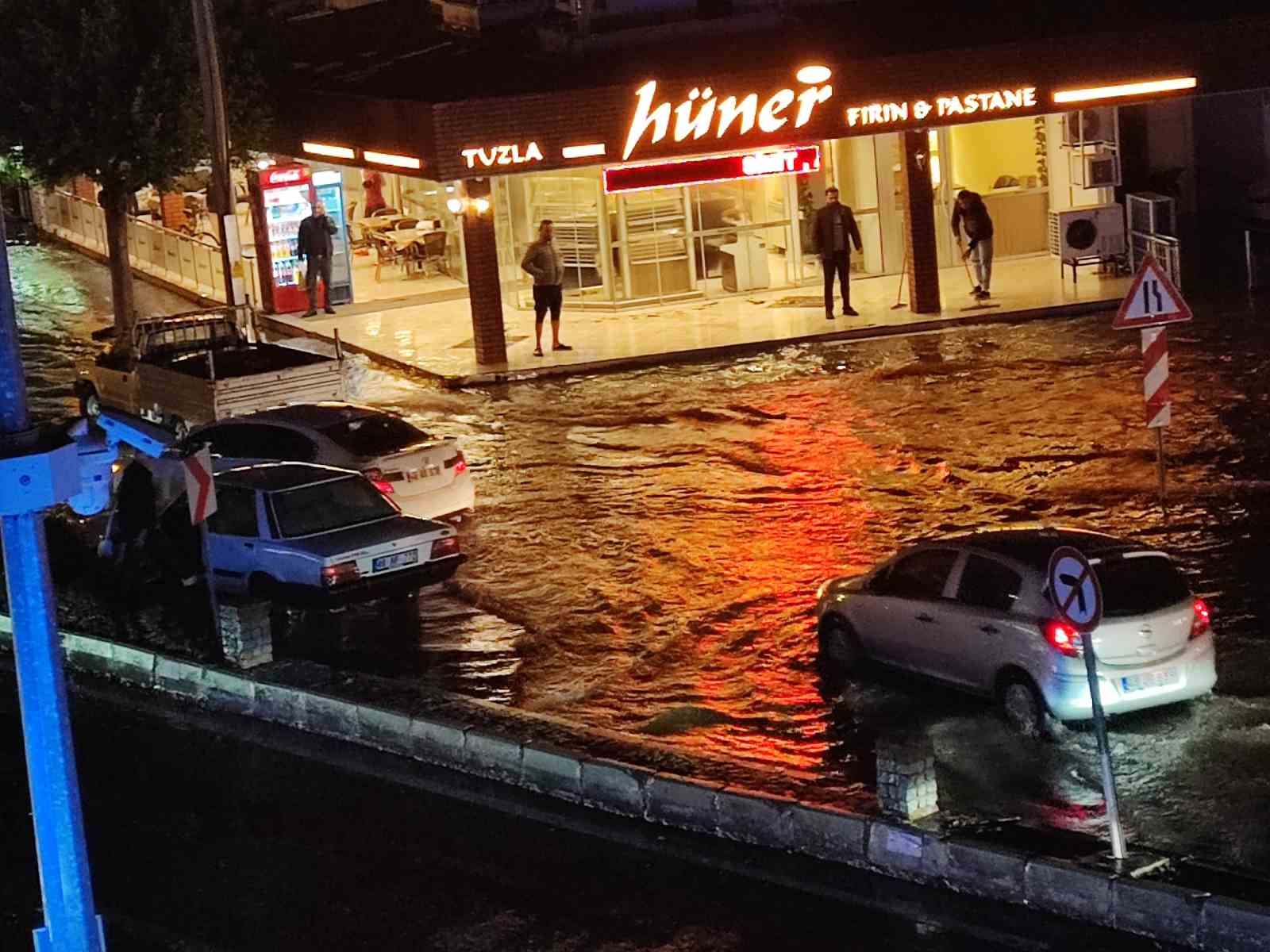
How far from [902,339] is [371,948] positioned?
66.9 ft

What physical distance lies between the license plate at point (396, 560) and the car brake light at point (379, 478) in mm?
2282

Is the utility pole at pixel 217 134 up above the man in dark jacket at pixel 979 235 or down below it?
above

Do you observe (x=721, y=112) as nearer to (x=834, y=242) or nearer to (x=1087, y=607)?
(x=834, y=242)

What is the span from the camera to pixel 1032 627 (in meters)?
14.6

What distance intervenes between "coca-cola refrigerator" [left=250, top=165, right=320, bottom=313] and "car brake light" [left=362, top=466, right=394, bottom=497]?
15.8 metres

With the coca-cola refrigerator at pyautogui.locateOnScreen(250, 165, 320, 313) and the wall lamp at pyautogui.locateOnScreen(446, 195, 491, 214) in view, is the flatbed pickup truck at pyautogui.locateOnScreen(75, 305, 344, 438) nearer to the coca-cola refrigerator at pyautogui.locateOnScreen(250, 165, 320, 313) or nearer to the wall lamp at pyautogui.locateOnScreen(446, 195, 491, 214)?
the wall lamp at pyautogui.locateOnScreen(446, 195, 491, 214)

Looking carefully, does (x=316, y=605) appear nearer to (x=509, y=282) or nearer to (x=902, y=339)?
(x=902, y=339)

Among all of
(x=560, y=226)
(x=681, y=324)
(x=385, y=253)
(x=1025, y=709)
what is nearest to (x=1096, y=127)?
(x=681, y=324)

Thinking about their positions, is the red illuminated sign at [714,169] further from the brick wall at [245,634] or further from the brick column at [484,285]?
the brick wall at [245,634]

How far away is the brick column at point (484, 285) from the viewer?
30625 mm

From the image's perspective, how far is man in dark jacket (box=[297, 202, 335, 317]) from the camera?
3591cm

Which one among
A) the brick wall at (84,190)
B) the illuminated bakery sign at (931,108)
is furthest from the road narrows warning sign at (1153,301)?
the brick wall at (84,190)

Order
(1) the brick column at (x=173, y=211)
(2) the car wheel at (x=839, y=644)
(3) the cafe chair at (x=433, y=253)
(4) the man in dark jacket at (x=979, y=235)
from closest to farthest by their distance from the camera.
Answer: (2) the car wheel at (x=839, y=644) < (4) the man in dark jacket at (x=979, y=235) < (3) the cafe chair at (x=433, y=253) < (1) the brick column at (x=173, y=211)

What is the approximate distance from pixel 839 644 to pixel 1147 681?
2833 mm
